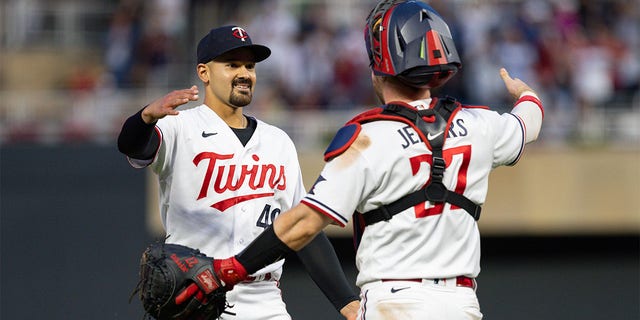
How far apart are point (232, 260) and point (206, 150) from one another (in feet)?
4.50

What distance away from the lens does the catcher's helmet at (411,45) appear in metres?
4.23

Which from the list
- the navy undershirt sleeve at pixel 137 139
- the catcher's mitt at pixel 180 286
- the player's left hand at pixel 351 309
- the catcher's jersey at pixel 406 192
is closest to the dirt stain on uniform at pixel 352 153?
the catcher's jersey at pixel 406 192

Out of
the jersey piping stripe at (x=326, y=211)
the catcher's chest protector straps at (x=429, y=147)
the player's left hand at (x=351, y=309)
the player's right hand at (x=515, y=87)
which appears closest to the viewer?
the jersey piping stripe at (x=326, y=211)

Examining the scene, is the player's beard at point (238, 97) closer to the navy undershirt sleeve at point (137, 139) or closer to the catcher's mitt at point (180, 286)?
the navy undershirt sleeve at point (137, 139)

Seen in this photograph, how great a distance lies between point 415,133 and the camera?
13.6ft

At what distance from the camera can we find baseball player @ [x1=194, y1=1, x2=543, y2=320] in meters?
4.08

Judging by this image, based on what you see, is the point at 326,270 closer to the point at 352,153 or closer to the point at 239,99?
the point at 239,99

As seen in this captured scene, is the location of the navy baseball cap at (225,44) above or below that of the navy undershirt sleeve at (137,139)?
above

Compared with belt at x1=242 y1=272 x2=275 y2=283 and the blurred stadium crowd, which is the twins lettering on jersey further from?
the blurred stadium crowd

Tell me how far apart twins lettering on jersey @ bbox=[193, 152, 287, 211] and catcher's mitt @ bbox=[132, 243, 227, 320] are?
0.83 metres

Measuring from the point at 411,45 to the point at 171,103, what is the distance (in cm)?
115

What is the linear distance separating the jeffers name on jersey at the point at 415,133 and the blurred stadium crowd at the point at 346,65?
7868 mm

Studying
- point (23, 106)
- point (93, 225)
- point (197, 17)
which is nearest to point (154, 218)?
point (93, 225)

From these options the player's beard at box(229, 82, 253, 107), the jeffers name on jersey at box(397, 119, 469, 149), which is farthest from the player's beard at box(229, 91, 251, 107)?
the jeffers name on jersey at box(397, 119, 469, 149)
